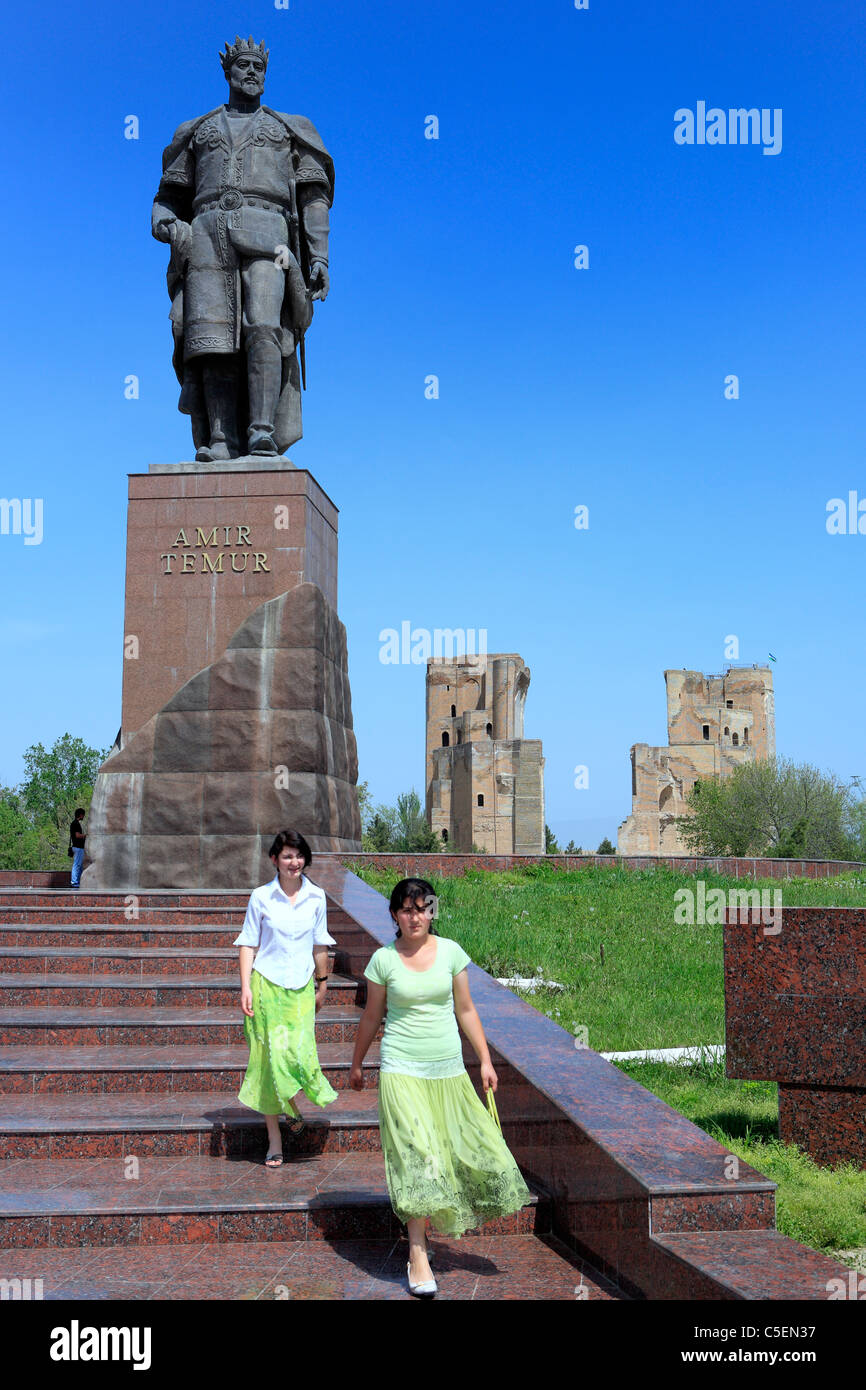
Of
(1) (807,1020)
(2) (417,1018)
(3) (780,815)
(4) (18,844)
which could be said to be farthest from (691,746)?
(2) (417,1018)

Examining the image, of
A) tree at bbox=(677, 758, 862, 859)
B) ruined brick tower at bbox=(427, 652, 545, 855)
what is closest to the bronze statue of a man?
tree at bbox=(677, 758, 862, 859)

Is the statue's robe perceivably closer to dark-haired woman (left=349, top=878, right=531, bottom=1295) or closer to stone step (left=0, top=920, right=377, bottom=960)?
stone step (left=0, top=920, right=377, bottom=960)

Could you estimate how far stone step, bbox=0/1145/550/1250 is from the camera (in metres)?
3.99

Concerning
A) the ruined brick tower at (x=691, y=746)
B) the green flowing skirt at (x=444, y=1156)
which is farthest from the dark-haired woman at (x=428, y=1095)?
the ruined brick tower at (x=691, y=746)

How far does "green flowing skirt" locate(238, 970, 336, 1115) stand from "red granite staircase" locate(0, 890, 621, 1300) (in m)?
0.25

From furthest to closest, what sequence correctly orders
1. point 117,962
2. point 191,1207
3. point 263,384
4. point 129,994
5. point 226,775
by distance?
point 263,384
point 226,775
point 117,962
point 129,994
point 191,1207

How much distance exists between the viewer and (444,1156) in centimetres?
371

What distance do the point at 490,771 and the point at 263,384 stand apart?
39612 millimetres

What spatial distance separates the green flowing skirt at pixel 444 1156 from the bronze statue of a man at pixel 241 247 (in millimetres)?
7494

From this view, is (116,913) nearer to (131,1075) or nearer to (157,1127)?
(131,1075)

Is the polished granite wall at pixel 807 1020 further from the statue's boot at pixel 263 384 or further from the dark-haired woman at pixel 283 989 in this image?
the statue's boot at pixel 263 384

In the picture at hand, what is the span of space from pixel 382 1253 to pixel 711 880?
858 centimetres
